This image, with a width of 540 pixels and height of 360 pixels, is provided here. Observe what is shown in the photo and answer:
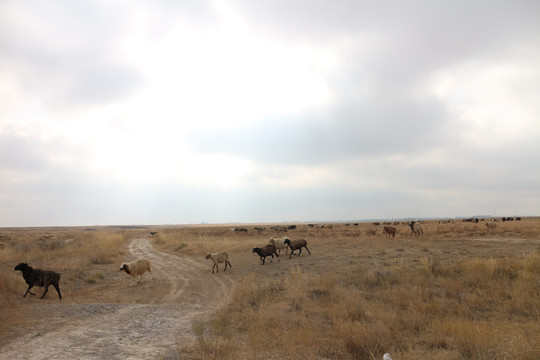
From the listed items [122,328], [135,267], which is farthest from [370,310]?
[135,267]

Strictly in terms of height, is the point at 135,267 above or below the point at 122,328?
above

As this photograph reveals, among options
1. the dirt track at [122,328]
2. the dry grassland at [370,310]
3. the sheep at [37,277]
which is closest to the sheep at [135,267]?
the dry grassland at [370,310]

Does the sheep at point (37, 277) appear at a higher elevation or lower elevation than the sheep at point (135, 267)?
higher

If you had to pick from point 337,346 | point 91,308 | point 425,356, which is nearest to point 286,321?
point 337,346

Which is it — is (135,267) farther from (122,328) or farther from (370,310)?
(370,310)

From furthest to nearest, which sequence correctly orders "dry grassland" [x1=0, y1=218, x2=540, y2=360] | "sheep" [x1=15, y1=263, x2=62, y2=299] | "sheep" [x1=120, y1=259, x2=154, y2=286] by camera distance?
"sheep" [x1=120, y1=259, x2=154, y2=286] < "sheep" [x1=15, y1=263, x2=62, y2=299] < "dry grassland" [x1=0, y1=218, x2=540, y2=360]

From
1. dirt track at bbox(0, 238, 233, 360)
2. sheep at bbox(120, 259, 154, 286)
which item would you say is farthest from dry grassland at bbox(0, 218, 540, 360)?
sheep at bbox(120, 259, 154, 286)

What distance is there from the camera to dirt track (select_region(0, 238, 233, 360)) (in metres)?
7.22

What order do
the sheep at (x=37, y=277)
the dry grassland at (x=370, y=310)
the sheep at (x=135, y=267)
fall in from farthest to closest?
1. the sheep at (x=135, y=267)
2. the sheep at (x=37, y=277)
3. the dry grassland at (x=370, y=310)

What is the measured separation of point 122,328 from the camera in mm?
9352

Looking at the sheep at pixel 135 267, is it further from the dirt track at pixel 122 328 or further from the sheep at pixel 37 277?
the sheep at pixel 37 277

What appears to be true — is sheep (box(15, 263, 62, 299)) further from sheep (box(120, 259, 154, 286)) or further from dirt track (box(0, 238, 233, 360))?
sheep (box(120, 259, 154, 286))

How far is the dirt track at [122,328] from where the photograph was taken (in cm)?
722

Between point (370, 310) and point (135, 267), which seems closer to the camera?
point (370, 310)
